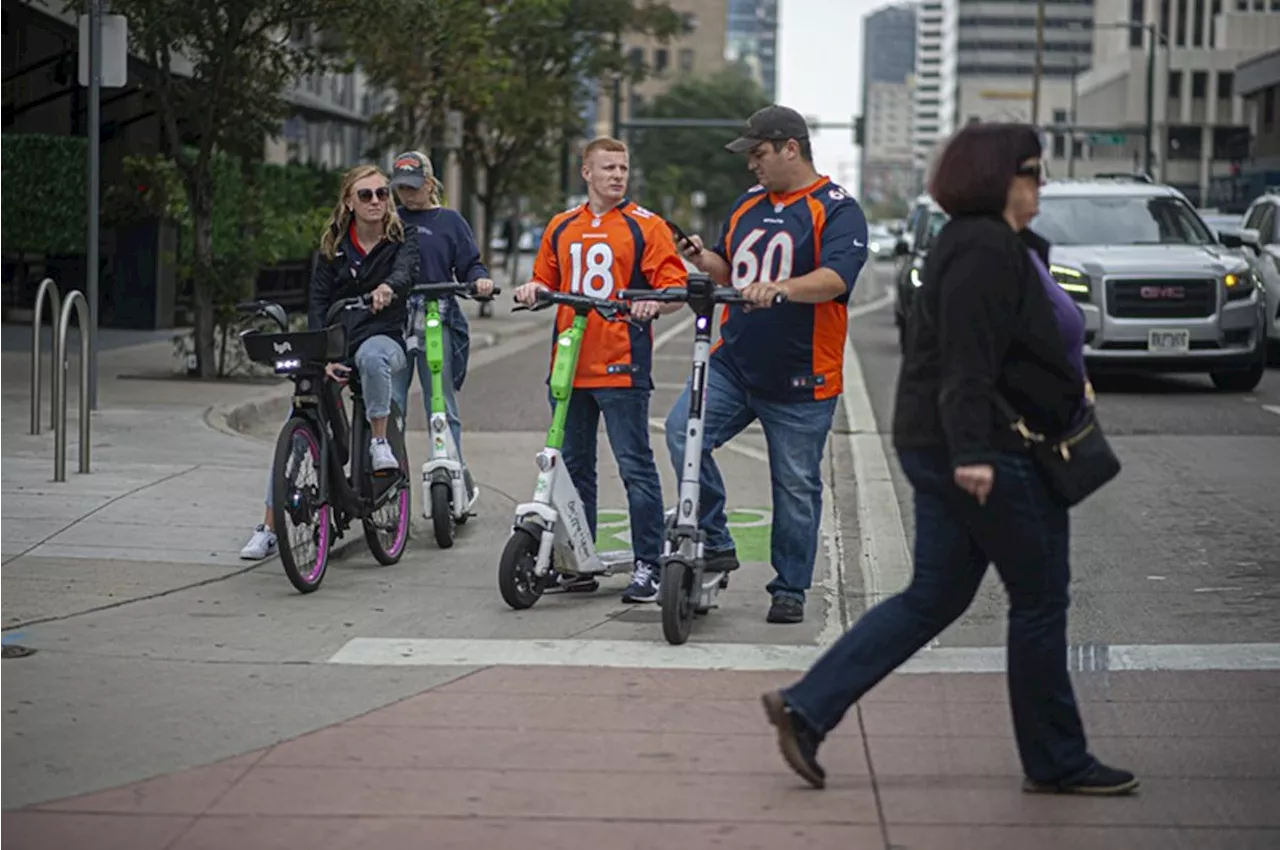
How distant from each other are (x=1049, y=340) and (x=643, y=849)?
166 cm

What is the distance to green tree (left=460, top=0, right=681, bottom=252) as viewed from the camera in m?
34.7

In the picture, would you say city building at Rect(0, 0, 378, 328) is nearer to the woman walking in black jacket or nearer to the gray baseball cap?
the gray baseball cap

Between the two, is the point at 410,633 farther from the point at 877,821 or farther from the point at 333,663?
the point at 877,821

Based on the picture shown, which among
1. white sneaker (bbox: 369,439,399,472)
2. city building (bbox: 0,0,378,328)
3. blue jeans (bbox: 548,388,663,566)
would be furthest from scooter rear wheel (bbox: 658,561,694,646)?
city building (bbox: 0,0,378,328)

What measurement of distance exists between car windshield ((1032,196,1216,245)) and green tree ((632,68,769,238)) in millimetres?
87369

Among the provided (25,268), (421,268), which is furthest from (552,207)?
(421,268)

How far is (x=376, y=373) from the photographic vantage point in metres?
9.96

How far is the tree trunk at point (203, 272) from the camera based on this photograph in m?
19.5

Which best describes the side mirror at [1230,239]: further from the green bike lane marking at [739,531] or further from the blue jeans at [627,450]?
the blue jeans at [627,450]

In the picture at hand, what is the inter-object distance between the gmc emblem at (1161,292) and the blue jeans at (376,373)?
11.6 meters

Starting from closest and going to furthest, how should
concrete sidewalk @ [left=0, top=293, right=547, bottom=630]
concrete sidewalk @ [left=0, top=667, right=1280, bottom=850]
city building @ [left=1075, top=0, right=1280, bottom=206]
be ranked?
concrete sidewalk @ [left=0, top=667, right=1280, bottom=850]
concrete sidewalk @ [left=0, top=293, right=547, bottom=630]
city building @ [left=1075, top=0, right=1280, bottom=206]

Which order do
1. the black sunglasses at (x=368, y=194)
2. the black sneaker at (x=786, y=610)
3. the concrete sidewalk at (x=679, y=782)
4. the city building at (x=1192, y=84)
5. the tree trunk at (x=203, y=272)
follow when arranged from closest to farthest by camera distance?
1. the concrete sidewalk at (x=679, y=782)
2. the black sneaker at (x=786, y=610)
3. the black sunglasses at (x=368, y=194)
4. the tree trunk at (x=203, y=272)
5. the city building at (x=1192, y=84)

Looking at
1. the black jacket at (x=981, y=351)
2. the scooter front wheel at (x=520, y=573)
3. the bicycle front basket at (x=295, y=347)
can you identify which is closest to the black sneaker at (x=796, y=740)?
the black jacket at (x=981, y=351)

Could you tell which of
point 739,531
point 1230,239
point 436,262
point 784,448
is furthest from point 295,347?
point 1230,239
